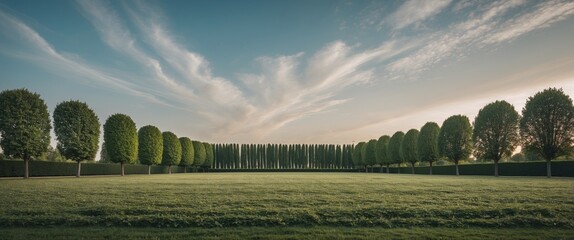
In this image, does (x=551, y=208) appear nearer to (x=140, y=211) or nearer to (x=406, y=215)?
(x=406, y=215)

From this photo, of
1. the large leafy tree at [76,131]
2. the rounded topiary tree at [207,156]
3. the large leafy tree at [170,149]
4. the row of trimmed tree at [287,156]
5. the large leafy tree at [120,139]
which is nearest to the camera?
the large leafy tree at [76,131]

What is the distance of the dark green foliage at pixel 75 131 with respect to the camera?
4484cm

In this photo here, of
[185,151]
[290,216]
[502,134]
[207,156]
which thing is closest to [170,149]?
[185,151]

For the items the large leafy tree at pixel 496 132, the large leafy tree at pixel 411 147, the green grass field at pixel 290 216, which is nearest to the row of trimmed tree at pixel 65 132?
the green grass field at pixel 290 216

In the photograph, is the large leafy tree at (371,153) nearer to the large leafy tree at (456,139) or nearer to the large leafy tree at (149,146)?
the large leafy tree at (456,139)

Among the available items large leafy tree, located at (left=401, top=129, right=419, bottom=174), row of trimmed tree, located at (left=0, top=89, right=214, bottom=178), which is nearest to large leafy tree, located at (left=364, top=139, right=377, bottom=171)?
large leafy tree, located at (left=401, top=129, right=419, bottom=174)

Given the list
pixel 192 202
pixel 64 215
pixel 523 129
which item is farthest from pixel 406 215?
pixel 523 129

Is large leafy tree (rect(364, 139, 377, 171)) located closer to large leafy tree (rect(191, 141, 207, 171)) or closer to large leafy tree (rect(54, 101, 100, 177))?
large leafy tree (rect(191, 141, 207, 171))

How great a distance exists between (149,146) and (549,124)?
59254 mm

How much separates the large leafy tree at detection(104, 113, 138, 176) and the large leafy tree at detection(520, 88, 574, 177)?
54.3 m

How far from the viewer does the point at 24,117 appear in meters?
40.1

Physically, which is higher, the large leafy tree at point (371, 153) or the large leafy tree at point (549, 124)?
the large leafy tree at point (549, 124)

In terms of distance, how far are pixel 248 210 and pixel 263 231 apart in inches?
90.2

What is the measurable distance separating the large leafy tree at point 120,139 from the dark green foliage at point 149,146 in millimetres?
7149
